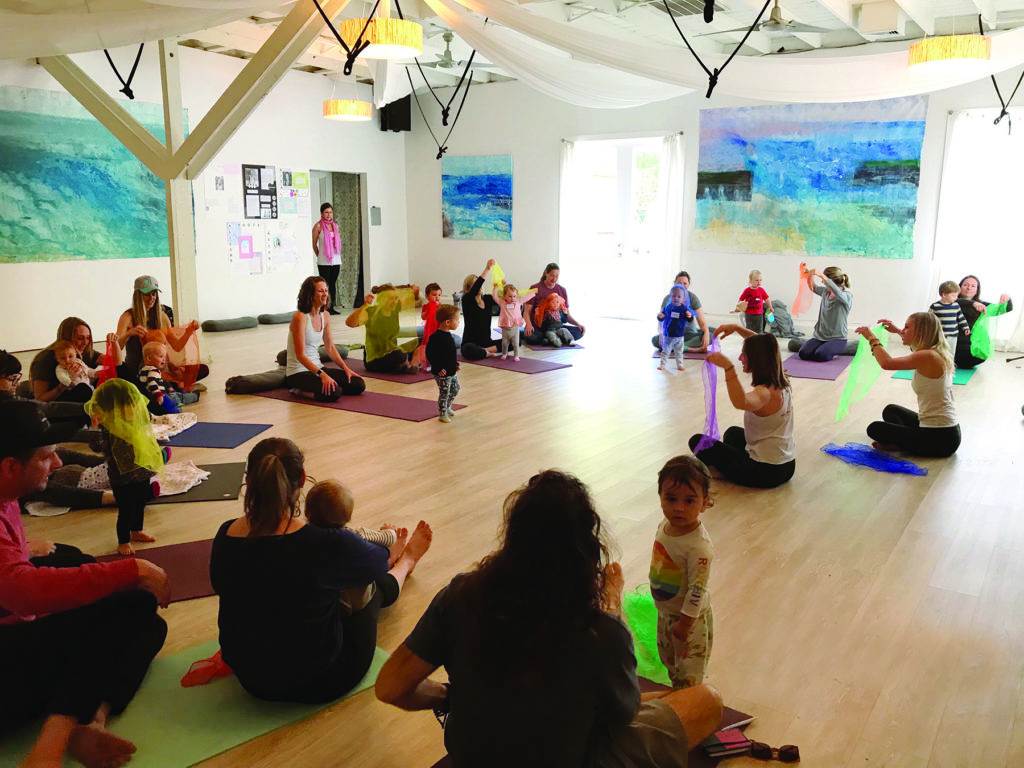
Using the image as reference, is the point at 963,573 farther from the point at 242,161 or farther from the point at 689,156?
the point at 242,161

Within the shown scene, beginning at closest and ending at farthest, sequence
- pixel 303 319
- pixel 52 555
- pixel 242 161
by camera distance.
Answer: pixel 52 555 < pixel 303 319 < pixel 242 161

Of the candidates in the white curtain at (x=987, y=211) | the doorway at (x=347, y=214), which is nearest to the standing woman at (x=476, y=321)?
the doorway at (x=347, y=214)

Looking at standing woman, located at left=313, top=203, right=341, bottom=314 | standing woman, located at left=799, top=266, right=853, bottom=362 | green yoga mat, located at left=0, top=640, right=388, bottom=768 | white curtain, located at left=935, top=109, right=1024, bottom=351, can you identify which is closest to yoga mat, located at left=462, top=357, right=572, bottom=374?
standing woman, located at left=799, top=266, right=853, bottom=362

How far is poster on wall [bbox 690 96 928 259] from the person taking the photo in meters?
9.30

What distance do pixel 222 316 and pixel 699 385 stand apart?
6.58 meters

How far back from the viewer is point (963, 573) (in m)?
3.47

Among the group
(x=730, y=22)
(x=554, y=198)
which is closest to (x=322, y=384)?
(x=730, y=22)

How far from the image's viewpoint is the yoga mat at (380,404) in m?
6.08

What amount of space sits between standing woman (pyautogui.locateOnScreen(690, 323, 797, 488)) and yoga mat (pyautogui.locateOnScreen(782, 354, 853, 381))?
126 inches

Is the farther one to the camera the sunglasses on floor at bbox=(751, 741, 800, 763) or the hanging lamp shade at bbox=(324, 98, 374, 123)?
the hanging lamp shade at bbox=(324, 98, 374, 123)

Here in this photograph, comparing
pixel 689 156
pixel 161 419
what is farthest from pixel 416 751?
pixel 689 156

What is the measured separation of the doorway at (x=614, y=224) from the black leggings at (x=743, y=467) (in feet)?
22.1

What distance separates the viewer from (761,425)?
14.7 ft

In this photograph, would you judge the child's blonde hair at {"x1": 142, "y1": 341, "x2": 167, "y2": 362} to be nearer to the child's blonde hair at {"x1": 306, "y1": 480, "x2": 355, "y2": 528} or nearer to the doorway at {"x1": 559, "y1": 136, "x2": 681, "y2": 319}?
the child's blonde hair at {"x1": 306, "y1": 480, "x2": 355, "y2": 528}
